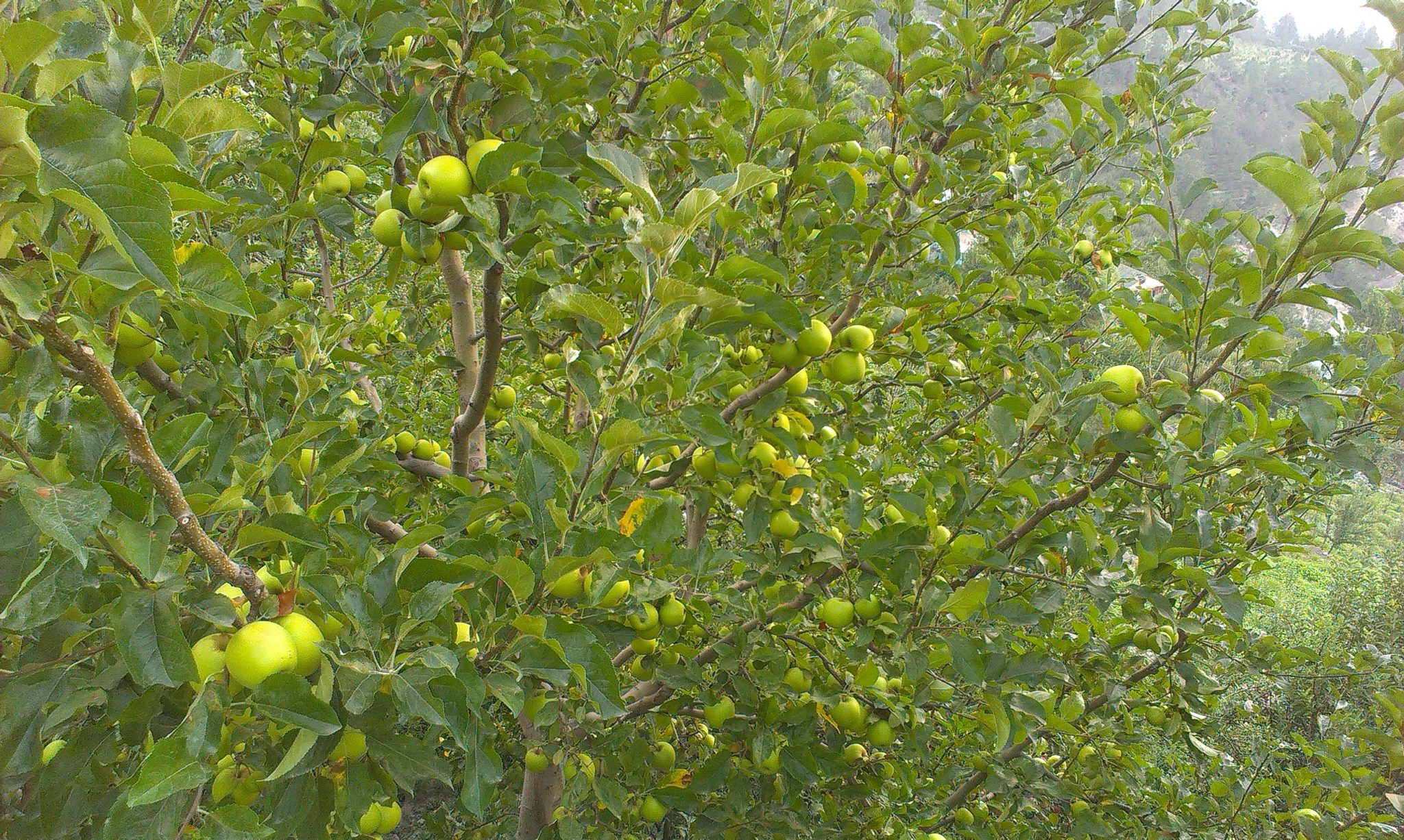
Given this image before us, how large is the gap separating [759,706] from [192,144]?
163cm

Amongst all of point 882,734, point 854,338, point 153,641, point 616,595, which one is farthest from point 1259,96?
point 153,641

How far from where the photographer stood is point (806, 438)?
2.03m

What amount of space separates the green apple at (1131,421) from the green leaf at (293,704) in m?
1.42

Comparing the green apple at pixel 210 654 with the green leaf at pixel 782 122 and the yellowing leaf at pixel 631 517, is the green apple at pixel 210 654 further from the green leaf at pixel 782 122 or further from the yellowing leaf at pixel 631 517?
the green leaf at pixel 782 122

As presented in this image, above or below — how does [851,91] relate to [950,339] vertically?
above

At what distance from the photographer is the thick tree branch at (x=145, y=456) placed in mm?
702

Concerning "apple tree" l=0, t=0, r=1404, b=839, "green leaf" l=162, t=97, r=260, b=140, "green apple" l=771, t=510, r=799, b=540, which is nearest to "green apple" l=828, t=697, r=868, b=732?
"apple tree" l=0, t=0, r=1404, b=839

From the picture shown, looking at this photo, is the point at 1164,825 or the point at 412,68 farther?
the point at 1164,825

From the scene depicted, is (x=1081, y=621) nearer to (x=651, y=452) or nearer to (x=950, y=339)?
(x=950, y=339)

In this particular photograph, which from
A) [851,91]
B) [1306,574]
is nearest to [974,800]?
[851,91]

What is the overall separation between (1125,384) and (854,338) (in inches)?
27.6

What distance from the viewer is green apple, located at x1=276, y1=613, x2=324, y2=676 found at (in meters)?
0.93

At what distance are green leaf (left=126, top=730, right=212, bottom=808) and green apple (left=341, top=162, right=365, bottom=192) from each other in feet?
4.93

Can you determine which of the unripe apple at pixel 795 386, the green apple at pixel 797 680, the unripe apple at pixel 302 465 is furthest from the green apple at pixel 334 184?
the green apple at pixel 797 680
